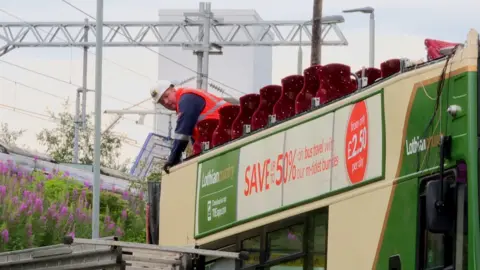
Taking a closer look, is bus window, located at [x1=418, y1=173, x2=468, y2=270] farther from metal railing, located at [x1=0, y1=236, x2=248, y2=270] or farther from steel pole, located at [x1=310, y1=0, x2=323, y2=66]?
steel pole, located at [x1=310, y1=0, x2=323, y2=66]

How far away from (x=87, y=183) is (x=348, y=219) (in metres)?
26.8

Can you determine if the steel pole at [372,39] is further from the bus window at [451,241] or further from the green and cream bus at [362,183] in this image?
the bus window at [451,241]

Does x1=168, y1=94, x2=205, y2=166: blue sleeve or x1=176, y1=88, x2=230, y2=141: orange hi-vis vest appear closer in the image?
x1=168, y1=94, x2=205, y2=166: blue sleeve

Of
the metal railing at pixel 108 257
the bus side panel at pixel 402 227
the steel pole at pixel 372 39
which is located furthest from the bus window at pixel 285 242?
the steel pole at pixel 372 39

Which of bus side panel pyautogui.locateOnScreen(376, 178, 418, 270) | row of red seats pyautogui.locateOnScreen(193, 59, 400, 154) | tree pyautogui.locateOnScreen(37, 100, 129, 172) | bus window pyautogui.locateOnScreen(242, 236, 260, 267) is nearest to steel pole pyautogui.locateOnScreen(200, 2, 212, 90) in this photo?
tree pyautogui.locateOnScreen(37, 100, 129, 172)

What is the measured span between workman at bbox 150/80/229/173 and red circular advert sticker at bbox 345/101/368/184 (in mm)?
4295

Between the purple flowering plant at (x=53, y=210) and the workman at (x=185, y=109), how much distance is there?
11.5 meters

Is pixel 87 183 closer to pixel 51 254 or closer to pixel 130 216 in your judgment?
pixel 130 216

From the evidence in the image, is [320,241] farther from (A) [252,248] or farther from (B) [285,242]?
(A) [252,248]

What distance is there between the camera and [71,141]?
64.6 m

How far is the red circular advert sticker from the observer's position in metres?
11.8

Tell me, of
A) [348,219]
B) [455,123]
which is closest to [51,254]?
[348,219]

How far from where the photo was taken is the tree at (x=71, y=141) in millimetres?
63594

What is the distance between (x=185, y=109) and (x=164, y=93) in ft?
1.56
